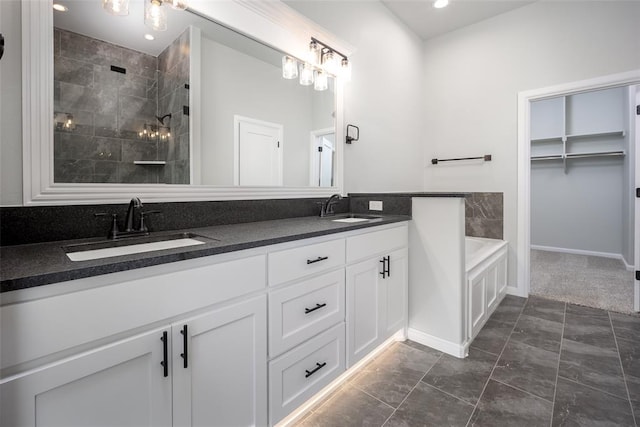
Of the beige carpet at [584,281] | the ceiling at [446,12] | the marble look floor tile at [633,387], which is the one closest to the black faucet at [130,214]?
the marble look floor tile at [633,387]

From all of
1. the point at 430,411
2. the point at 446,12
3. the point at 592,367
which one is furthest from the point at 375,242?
the point at 446,12

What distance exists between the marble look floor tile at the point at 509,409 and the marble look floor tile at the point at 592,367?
0.38 m

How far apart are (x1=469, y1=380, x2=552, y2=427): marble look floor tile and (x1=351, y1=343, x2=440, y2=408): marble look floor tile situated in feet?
1.10

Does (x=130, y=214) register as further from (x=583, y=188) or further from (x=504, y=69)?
(x=583, y=188)

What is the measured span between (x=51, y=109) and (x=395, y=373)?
214 cm

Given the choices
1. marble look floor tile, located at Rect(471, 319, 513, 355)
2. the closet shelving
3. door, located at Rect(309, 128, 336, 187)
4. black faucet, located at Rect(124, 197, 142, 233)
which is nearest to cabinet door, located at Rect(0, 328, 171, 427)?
black faucet, located at Rect(124, 197, 142, 233)

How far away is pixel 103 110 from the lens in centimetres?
125

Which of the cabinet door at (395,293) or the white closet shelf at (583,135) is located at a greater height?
the white closet shelf at (583,135)

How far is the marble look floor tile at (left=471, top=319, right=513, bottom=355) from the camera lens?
6.51 ft

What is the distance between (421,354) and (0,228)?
2233 millimetres

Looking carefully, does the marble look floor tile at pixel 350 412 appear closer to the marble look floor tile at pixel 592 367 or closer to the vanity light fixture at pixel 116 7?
the marble look floor tile at pixel 592 367

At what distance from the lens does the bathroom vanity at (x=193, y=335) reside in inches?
27.2

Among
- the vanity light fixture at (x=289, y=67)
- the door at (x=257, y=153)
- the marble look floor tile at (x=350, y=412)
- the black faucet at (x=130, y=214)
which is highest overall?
the vanity light fixture at (x=289, y=67)

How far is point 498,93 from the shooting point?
3.07 m
